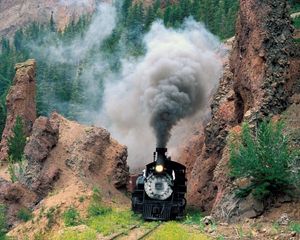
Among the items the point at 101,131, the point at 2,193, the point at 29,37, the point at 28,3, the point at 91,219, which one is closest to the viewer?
the point at 91,219

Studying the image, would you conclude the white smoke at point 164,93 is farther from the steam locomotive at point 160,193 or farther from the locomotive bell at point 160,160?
the steam locomotive at point 160,193

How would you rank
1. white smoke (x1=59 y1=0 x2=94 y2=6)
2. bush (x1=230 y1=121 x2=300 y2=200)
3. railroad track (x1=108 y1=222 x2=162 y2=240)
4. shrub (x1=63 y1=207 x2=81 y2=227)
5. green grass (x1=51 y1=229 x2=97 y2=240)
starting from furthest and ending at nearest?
white smoke (x1=59 y1=0 x2=94 y2=6) < shrub (x1=63 y1=207 x2=81 y2=227) < green grass (x1=51 y1=229 x2=97 y2=240) < railroad track (x1=108 y1=222 x2=162 y2=240) < bush (x1=230 y1=121 x2=300 y2=200)

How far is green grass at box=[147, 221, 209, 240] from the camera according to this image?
1670cm

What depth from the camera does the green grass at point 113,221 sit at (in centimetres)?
2140

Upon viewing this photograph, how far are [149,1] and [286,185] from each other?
116288mm

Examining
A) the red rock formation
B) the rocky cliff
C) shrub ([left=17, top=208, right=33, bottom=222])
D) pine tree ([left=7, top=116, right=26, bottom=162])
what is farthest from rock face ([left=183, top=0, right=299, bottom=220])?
pine tree ([left=7, top=116, right=26, bottom=162])

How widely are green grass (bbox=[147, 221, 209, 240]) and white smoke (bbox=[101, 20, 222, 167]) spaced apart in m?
8.60

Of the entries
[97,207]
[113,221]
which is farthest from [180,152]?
[113,221]

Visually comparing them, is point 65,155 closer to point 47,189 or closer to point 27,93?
point 47,189

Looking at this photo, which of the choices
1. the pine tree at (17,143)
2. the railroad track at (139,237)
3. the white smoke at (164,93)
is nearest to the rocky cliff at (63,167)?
the pine tree at (17,143)

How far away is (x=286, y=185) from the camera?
17.8 metres

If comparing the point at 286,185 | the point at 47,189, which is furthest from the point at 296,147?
the point at 47,189

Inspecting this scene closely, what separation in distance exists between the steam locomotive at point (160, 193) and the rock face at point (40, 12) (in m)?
146

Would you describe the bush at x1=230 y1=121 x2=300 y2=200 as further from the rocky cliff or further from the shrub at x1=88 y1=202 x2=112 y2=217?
the rocky cliff
